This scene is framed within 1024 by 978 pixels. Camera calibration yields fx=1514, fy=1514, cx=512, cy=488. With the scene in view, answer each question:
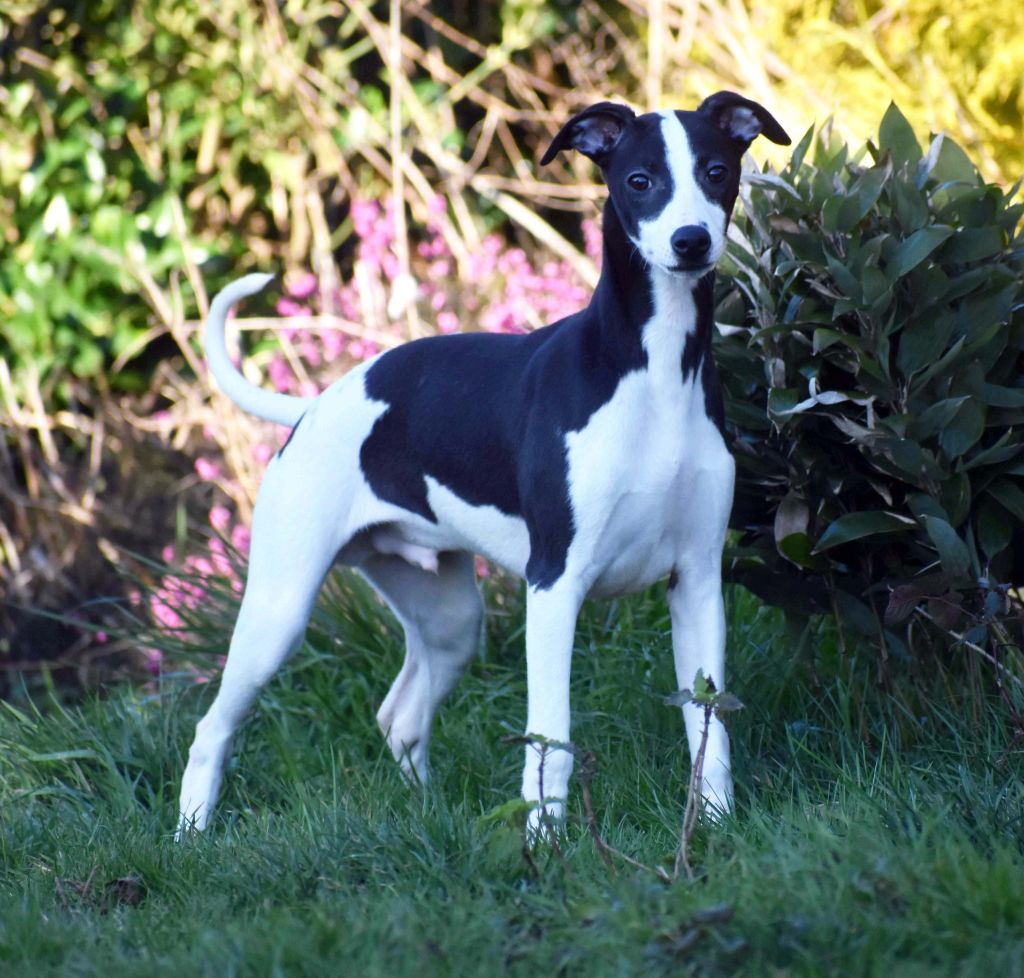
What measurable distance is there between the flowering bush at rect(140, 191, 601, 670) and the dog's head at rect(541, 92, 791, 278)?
291cm

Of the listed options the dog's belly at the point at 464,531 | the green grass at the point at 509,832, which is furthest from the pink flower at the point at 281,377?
the dog's belly at the point at 464,531

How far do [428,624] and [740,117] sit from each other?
1.59 metres

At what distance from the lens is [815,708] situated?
4020 mm

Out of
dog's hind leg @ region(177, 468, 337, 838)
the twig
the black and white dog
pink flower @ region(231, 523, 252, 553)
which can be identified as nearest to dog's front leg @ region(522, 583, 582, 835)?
the black and white dog

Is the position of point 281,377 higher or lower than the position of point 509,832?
higher

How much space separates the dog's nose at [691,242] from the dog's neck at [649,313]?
19cm

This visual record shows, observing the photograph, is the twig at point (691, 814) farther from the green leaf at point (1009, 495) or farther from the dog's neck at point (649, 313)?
the green leaf at point (1009, 495)

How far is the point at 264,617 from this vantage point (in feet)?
13.0

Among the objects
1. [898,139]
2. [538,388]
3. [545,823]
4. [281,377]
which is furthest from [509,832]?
[281,377]

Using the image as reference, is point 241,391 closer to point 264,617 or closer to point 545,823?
point 264,617

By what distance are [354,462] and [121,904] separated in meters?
1.23

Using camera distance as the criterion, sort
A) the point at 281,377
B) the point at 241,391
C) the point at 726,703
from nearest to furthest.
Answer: the point at 726,703 → the point at 241,391 → the point at 281,377

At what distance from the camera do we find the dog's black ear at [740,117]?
3.42 metres

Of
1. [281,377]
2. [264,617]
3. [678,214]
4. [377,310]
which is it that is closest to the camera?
[678,214]
